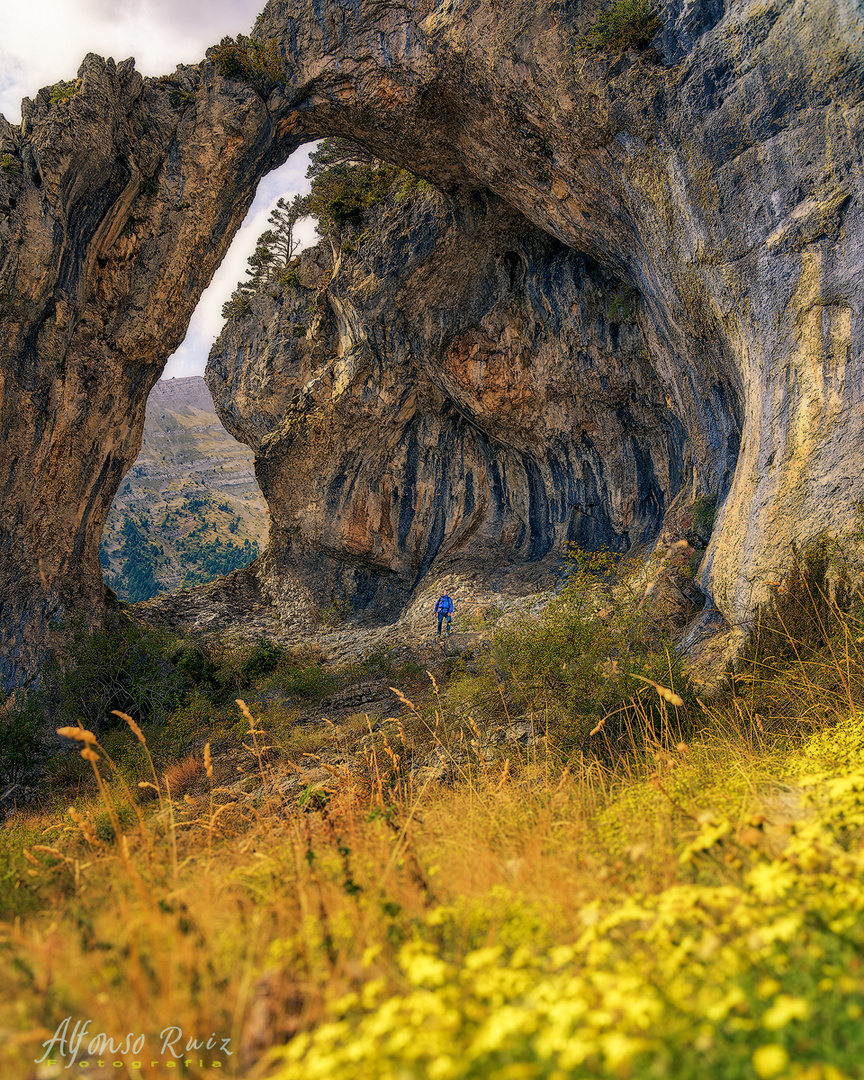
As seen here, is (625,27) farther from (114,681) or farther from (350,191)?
(114,681)

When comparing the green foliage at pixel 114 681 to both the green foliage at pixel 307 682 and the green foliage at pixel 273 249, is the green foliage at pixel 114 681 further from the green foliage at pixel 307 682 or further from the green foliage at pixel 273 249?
the green foliage at pixel 273 249

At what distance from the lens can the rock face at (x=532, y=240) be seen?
Answer: 319 inches

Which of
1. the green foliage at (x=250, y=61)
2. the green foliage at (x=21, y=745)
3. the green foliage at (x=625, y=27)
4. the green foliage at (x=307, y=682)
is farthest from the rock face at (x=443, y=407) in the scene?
the green foliage at (x=21, y=745)

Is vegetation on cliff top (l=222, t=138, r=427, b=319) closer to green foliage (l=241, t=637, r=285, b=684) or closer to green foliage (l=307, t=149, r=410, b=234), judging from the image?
green foliage (l=307, t=149, r=410, b=234)

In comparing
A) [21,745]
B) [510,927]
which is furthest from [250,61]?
[510,927]

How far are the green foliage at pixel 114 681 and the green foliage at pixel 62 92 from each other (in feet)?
42.5

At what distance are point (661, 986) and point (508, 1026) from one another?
669mm

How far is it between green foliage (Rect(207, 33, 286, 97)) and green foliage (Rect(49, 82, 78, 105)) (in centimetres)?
375

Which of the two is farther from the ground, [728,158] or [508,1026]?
[728,158]

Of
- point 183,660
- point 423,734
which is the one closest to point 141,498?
point 183,660

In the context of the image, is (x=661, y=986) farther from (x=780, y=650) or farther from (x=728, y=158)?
(x=728, y=158)

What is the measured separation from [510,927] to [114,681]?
579 inches

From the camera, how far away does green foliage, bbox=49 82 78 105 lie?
12391 millimetres

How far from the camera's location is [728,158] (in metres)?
9.37
